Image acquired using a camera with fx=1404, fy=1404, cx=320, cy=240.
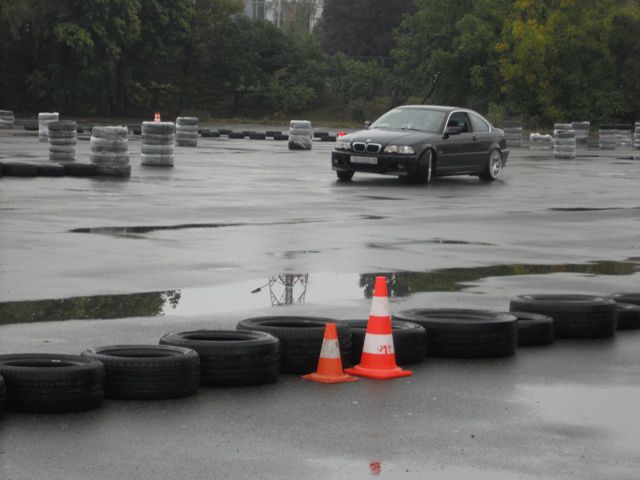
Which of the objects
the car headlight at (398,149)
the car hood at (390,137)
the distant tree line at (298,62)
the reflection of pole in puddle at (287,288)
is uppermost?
the distant tree line at (298,62)

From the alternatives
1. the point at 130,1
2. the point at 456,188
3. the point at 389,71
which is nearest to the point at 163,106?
the point at 130,1

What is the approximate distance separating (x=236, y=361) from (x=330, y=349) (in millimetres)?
625

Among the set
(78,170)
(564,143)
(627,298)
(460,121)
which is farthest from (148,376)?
(564,143)

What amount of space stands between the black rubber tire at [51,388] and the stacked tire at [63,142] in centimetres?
2254

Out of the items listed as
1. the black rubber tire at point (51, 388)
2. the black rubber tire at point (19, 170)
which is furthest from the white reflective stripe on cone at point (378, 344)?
the black rubber tire at point (19, 170)

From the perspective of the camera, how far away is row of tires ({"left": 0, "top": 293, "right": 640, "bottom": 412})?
742 cm

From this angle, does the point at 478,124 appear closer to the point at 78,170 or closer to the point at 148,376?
the point at 78,170

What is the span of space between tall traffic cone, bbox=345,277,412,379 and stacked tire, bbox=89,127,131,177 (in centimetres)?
1869

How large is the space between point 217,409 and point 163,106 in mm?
76322

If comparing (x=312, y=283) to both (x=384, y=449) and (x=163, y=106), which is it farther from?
(x=163, y=106)

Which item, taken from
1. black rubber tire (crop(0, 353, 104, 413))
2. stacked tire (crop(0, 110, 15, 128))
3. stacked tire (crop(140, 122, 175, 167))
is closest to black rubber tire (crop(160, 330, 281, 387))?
black rubber tire (crop(0, 353, 104, 413))

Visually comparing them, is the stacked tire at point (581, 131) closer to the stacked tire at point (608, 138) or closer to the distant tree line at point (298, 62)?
the stacked tire at point (608, 138)

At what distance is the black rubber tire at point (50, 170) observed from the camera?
26.1 metres

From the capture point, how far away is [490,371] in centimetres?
903
